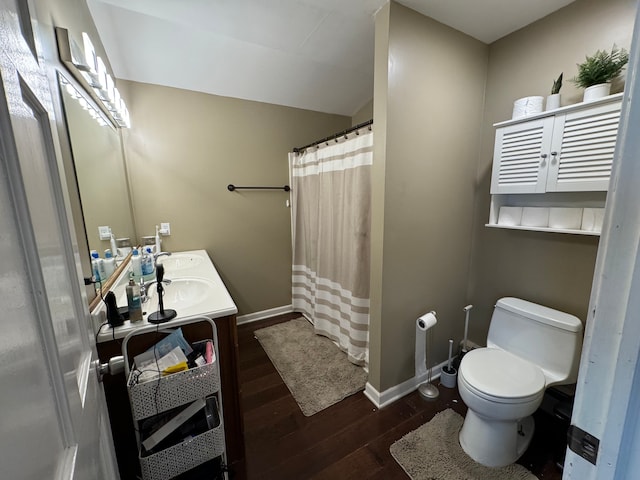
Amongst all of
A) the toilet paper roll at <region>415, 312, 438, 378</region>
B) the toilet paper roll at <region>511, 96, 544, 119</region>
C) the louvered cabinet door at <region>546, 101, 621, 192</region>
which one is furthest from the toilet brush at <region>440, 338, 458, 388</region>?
the toilet paper roll at <region>511, 96, 544, 119</region>

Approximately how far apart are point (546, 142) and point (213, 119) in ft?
8.44

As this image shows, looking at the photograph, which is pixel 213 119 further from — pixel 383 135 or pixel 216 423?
pixel 216 423

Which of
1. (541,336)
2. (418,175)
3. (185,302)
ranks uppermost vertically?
(418,175)

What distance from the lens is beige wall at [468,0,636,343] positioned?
1422 mm

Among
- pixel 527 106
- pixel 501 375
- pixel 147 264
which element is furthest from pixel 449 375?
pixel 147 264

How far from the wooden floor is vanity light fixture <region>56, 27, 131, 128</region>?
2037 mm

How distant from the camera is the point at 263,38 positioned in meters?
1.88

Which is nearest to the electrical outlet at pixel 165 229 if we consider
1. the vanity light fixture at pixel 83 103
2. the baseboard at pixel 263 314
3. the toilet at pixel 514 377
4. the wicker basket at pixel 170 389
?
the vanity light fixture at pixel 83 103

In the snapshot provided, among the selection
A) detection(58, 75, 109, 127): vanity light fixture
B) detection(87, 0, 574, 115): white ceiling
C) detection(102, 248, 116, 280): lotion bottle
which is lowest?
detection(102, 248, 116, 280): lotion bottle

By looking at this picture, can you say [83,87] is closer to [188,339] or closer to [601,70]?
[188,339]

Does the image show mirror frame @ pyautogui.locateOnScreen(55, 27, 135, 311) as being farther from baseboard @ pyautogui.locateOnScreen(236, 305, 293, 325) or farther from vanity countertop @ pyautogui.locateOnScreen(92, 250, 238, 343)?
baseboard @ pyautogui.locateOnScreen(236, 305, 293, 325)

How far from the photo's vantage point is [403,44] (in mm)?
1487

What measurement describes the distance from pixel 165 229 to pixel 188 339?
155 centimetres

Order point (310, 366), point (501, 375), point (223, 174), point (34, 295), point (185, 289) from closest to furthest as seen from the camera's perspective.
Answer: point (34, 295), point (501, 375), point (185, 289), point (310, 366), point (223, 174)
